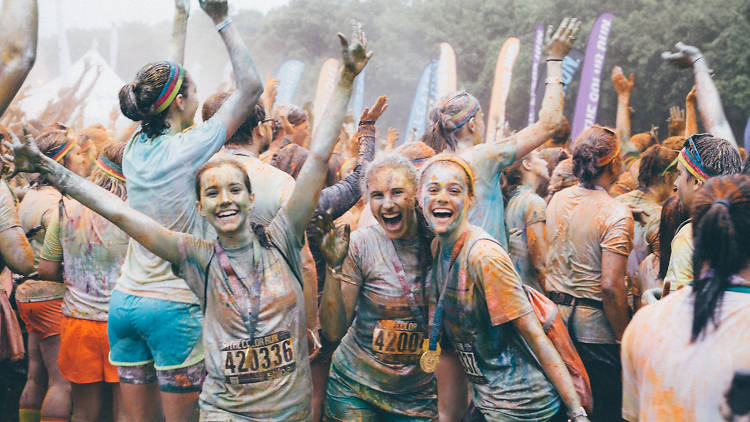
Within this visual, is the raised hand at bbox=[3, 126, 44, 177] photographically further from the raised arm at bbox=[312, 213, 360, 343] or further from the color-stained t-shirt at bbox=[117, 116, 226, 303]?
the raised arm at bbox=[312, 213, 360, 343]

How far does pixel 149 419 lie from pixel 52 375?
159 cm

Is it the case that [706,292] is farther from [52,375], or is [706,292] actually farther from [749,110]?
[749,110]

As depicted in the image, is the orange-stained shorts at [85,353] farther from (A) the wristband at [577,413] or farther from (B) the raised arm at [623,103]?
(B) the raised arm at [623,103]

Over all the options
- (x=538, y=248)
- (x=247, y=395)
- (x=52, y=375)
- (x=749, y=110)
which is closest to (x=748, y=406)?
(x=247, y=395)

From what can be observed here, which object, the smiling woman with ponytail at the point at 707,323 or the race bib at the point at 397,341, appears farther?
the race bib at the point at 397,341

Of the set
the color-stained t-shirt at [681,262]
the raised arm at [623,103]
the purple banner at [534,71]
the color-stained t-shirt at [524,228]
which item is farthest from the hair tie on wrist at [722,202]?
the purple banner at [534,71]

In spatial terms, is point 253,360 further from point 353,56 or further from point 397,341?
point 353,56

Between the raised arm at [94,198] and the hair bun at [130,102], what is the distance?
2.17ft

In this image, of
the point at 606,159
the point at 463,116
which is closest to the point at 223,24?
the point at 463,116

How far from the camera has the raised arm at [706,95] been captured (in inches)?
159

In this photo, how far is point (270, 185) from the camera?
3654mm

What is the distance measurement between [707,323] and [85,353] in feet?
12.5

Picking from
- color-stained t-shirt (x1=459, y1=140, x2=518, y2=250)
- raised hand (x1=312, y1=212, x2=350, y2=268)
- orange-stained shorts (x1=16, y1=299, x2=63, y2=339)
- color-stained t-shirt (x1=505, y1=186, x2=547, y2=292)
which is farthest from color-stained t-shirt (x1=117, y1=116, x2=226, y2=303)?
color-stained t-shirt (x1=505, y1=186, x2=547, y2=292)

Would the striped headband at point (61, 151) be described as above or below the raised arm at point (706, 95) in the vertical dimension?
below
